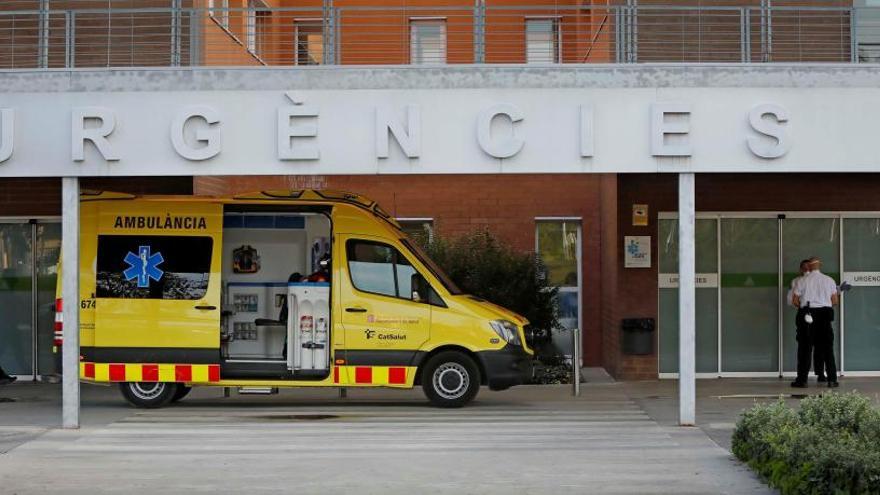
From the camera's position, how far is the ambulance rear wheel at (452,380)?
1567 centimetres

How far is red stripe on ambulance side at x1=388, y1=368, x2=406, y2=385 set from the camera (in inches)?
611

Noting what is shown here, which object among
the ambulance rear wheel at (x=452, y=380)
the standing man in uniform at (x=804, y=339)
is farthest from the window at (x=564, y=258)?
the ambulance rear wheel at (x=452, y=380)

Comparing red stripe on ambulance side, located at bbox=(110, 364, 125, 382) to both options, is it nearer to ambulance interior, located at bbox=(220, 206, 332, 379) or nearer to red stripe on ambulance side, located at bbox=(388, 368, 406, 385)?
ambulance interior, located at bbox=(220, 206, 332, 379)

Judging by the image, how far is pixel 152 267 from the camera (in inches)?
615

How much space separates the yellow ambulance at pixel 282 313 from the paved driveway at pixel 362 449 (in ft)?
1.53

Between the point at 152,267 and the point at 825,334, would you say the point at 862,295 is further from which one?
the point at 152,267

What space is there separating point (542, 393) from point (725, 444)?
543 centimetres

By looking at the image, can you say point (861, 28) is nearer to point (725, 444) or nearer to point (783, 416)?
point (725, 444)

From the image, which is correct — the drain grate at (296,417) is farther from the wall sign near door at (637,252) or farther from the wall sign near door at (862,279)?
the wall sign near door at (862,279)

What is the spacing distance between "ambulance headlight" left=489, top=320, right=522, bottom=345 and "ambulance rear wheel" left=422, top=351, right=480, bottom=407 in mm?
498

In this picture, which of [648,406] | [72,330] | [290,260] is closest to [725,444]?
[648,406]

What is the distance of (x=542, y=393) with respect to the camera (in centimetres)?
1811

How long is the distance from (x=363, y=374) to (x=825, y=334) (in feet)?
22.3

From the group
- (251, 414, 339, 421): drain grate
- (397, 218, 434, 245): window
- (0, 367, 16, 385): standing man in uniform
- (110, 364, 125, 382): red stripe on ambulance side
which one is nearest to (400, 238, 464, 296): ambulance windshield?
(251, 414, 339, 421): drain grate
